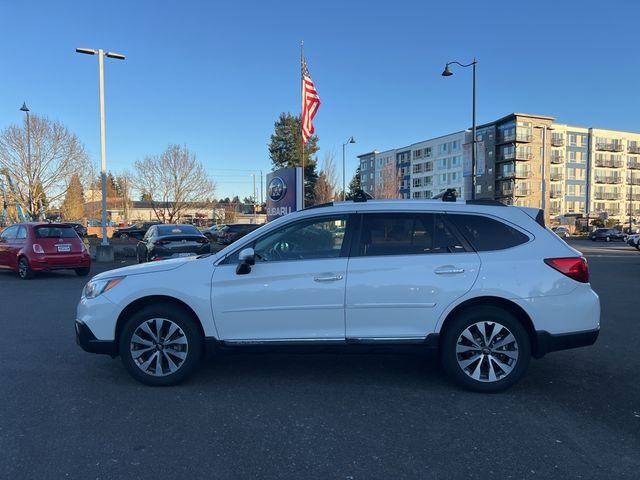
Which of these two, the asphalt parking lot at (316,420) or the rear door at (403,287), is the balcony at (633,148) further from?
the rear door at (403,287)

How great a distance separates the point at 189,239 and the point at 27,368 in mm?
9534

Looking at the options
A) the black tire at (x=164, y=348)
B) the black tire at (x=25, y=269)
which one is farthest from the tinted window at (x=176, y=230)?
the black tire at (x=164, y=348)

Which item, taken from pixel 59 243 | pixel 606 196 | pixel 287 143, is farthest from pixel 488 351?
pixel 606 196

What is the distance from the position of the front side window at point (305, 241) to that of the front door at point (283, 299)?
66 millimetres

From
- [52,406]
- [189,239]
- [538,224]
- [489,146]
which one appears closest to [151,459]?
[52,406]

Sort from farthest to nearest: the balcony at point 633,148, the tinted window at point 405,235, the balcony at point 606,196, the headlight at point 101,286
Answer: the balcony at point 633,148
the balcony at point 606,196
the headlight at point 101,286
the tinted window at point 405,235

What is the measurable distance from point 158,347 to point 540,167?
3315 inches

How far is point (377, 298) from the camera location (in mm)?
4551

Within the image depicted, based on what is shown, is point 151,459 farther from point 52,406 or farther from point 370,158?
point 370,158

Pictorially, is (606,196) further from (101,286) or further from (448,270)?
(101,286)

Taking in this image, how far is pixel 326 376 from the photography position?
5125mm

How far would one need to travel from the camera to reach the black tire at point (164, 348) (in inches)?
185

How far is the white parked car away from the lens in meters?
4.56

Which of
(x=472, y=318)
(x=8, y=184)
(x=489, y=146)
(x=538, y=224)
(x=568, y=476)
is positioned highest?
(x=489, y=146)
